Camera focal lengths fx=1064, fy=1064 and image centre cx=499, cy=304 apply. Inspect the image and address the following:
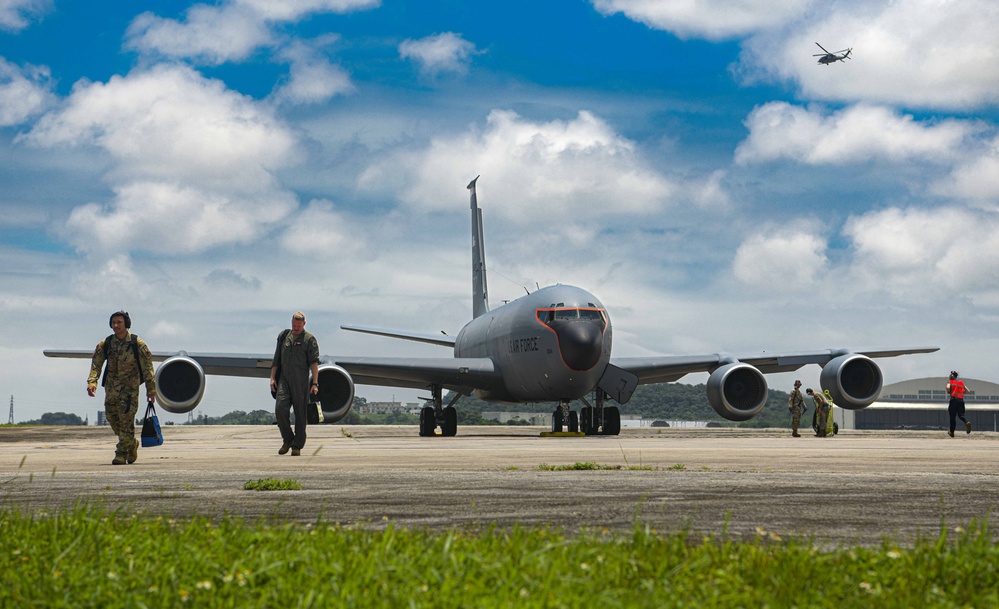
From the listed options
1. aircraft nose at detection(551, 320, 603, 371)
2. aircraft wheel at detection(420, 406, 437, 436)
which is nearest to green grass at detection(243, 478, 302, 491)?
aircraft nose at detection(551, 320, 603, 371)

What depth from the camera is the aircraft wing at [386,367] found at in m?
26.5

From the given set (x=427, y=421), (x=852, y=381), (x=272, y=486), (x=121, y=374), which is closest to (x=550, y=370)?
(x=427, y=421)

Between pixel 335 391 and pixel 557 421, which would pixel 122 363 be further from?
pixel 557 421

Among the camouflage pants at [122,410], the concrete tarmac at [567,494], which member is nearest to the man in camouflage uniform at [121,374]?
the camouflage pants at [122,410]

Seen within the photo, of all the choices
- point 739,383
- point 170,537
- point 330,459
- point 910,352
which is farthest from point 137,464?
point 910,352

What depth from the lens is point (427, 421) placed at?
26.7 meters

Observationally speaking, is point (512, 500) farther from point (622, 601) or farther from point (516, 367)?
point (516, 367)

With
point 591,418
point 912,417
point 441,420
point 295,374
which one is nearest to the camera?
point 295,374

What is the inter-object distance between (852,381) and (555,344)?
26.8 ft

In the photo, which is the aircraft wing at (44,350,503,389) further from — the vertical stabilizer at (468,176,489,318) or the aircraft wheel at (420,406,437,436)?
the vertical stabilizer at (468,176,489,318)

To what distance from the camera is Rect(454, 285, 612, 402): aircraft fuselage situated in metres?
24.0

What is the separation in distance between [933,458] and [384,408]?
76444 millimetres

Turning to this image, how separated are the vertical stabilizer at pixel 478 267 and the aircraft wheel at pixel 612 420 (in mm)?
13300

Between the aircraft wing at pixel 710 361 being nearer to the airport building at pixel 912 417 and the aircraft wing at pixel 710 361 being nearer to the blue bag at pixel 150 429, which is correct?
the blue bag at pixel 150 429
